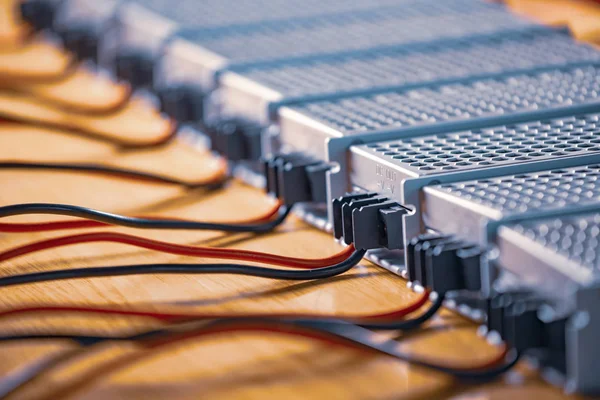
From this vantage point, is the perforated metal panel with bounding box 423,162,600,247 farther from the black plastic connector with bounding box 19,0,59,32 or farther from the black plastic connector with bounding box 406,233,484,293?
the black plastic connector with bounding box 19,0,59,32

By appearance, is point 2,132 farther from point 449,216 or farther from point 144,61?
point 449,216

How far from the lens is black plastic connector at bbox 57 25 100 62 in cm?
152

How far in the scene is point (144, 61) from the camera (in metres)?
1.31

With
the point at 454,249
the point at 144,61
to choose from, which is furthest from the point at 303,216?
the point at 144,61

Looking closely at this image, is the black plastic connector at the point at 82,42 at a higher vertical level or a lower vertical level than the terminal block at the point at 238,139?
higher

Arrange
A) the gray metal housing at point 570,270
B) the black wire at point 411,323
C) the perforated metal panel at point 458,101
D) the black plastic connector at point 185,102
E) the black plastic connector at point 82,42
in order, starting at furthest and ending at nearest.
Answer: the black plastic connector at point 82,42 < the black plastic connector at point 185,102 < the perforated metal panel at point 458,101 < the black wire at point 411,323 < the gray metal housing at point 570,270

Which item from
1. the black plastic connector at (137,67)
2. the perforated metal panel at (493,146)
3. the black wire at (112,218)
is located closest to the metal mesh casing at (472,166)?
the perforated metal panel at (493,146)

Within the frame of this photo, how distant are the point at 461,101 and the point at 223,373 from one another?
1.39 ft

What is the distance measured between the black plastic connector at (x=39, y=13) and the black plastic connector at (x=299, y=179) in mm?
1003

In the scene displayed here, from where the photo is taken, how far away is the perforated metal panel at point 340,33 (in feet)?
3.85

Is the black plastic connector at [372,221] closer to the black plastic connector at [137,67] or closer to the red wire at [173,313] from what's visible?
the red wire at [173,313]

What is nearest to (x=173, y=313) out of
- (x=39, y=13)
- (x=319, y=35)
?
(x=319, y=35)

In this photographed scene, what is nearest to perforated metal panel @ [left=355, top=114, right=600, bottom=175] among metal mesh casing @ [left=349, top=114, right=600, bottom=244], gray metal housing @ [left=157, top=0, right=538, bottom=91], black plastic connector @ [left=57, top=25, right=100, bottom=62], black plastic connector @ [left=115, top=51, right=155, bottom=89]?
metal mesh casing @ [left=349, top=114, right=600, bottom=244]

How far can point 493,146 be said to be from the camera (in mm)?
766
